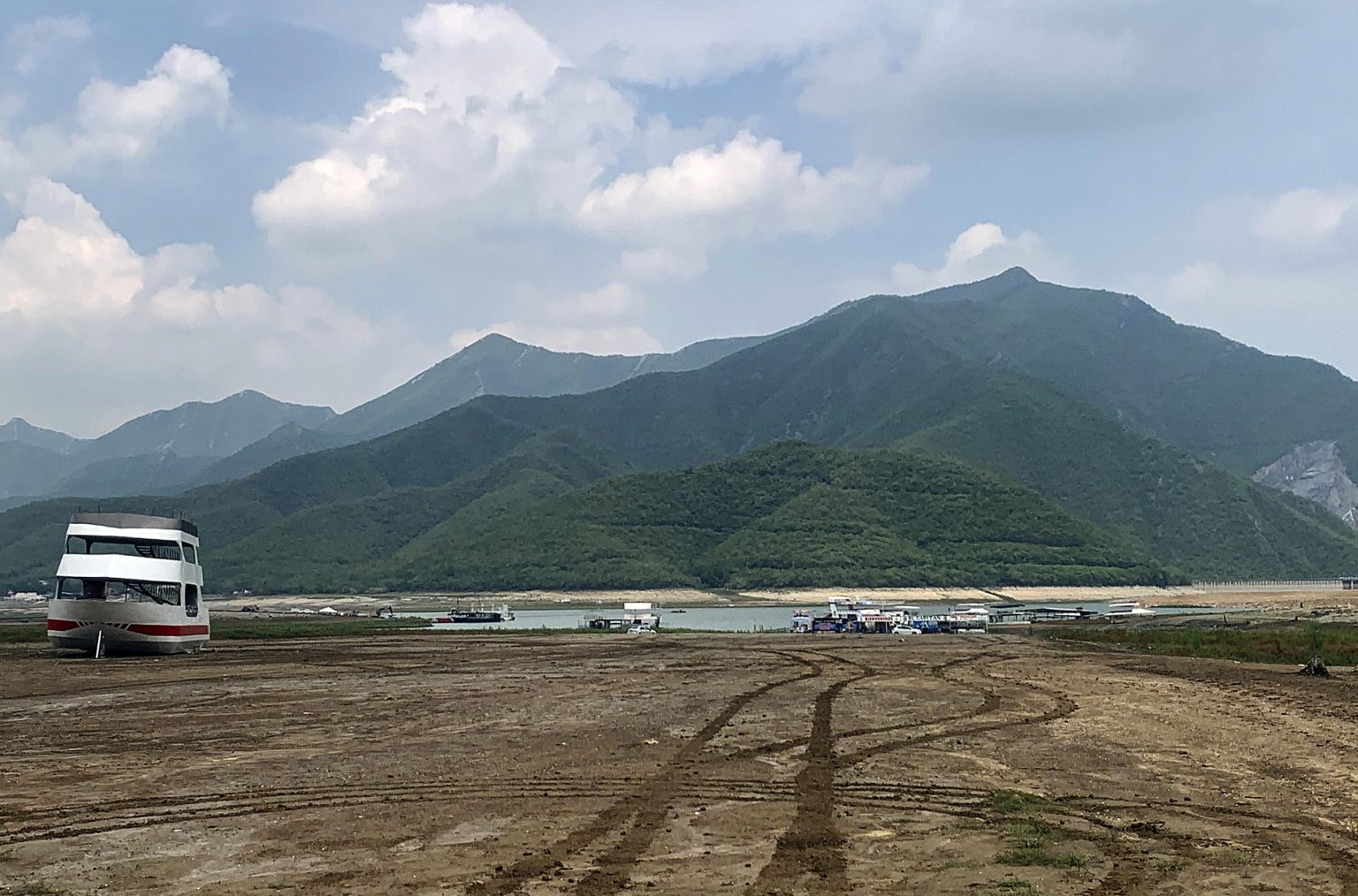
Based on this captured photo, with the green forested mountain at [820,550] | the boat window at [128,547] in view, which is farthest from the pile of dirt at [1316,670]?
the green forested mountain at [820,550]

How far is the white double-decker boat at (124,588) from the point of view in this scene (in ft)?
152

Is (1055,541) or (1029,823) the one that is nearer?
(1029,823)

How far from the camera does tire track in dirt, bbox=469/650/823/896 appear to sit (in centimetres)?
1205

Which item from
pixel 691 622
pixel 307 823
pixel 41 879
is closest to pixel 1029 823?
pixel 307 823

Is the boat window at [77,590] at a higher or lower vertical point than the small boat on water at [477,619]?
higher

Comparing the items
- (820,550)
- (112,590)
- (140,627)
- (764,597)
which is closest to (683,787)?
(112,590)

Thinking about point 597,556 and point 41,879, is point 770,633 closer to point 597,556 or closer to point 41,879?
point 41,879

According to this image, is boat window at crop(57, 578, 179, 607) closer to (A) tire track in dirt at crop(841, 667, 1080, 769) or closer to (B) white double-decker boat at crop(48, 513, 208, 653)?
(B) white double-decker boat at crop(48, 513, 208, 653)

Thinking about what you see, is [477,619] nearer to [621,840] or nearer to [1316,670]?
[1316,670]

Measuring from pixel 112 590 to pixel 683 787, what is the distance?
3658cm

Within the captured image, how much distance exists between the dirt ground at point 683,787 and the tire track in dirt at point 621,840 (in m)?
0.05

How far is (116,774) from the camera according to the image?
19.2 metres

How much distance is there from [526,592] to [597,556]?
13.5 m

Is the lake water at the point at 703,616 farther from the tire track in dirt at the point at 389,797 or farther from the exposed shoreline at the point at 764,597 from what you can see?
the tire track in dirt at the point at 389,797
